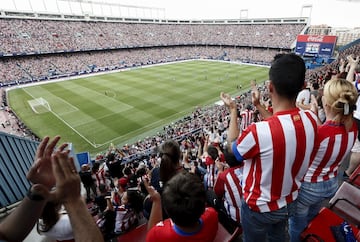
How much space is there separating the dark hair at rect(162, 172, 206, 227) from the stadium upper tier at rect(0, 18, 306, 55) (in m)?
44.2

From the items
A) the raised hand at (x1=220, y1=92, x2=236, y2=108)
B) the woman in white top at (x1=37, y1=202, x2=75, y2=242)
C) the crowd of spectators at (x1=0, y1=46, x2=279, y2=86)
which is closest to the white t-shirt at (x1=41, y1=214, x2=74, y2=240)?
the woman in white top at (x1=37, y1=202, x2=75, y2=242)

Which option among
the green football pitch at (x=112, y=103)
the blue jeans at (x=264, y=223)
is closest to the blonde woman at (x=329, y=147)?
the blue jeans at (x=264, y=223)

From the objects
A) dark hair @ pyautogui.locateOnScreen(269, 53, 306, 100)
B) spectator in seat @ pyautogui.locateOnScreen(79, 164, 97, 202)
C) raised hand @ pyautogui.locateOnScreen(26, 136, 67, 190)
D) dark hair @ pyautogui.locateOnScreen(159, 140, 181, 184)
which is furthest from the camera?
spectator in seat @ pyautogui.locateOnScreen(79, 164, 97, 202)

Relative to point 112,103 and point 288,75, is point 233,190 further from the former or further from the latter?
point 112,103

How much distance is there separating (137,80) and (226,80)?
41.9ft

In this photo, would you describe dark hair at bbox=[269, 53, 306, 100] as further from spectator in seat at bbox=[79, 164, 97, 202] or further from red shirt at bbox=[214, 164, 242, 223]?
spectator in seat at bbox=[79, 164, 97, 202]

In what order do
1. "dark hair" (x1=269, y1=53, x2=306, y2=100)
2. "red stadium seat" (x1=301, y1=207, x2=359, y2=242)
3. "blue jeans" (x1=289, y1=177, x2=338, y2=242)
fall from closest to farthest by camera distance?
"dark hair" (x1=269, y1=53, x2=306, y2=100)
"red stadium seat" (x1=301, y1=207, x2=359, y2=242)
"blue jeans" (x1=289, y1=177, x2=338, y2=242)

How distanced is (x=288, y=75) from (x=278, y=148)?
60cm

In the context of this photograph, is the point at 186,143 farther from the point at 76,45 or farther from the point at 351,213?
the point at 76,45

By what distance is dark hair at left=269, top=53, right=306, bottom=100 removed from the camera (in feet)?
5.58

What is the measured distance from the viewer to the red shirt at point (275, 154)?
167cm

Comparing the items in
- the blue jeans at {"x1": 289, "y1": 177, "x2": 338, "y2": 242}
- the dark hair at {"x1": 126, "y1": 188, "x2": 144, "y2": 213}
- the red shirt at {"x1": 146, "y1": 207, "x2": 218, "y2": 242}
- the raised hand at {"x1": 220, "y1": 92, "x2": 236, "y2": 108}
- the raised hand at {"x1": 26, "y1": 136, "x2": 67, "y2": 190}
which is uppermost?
the raised hand at {"x1": 220, "y1": 92, "x2": 236, "y2": 108}

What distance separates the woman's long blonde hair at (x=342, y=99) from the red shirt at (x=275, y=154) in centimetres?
66

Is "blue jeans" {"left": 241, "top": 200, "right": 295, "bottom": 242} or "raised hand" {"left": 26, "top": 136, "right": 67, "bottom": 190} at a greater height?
"raised hand" {"left": 26, "top": 136, "right": 67, "bottom": 190}
